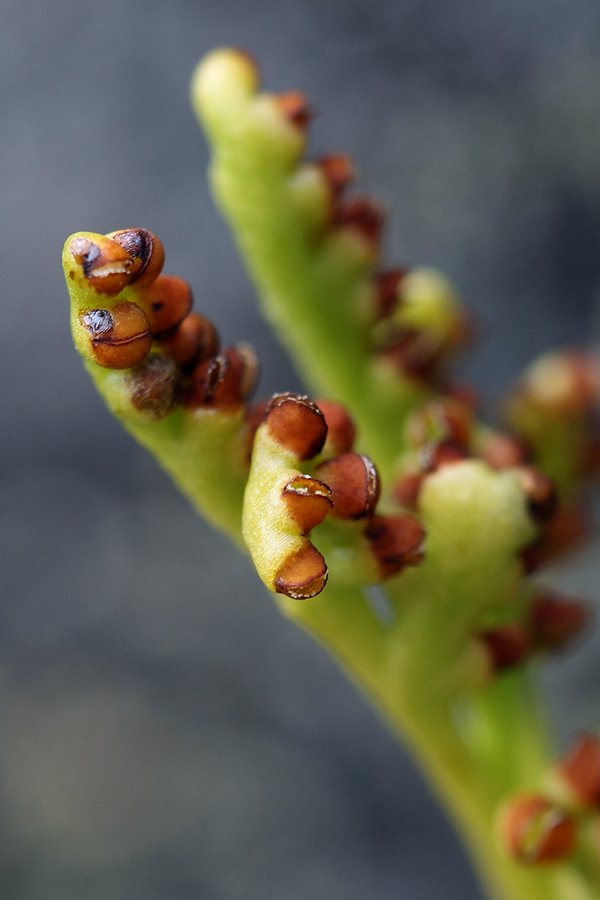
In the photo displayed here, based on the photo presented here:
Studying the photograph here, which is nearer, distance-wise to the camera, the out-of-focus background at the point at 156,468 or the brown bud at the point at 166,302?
the brown bud at the point at 166,302

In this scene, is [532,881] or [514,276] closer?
[532,881]

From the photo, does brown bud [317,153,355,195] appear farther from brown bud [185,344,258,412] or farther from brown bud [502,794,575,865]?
brown bud [502,794,575,865]

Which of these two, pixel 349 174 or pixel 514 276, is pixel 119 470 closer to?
pixel 514 276

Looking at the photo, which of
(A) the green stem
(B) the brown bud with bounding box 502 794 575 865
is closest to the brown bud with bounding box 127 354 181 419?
(A) the green stem

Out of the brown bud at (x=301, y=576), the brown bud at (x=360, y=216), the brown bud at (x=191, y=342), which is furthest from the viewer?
the brown bud at (x=360, y=216)

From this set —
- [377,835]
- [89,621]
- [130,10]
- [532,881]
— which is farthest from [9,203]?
[532,881]

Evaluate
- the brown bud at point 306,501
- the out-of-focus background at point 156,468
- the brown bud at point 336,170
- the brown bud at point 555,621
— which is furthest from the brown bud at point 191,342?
the out-of-focus background at point 156,468

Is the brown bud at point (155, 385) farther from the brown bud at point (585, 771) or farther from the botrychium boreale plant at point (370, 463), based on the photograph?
the brown bud at point (585, 771)

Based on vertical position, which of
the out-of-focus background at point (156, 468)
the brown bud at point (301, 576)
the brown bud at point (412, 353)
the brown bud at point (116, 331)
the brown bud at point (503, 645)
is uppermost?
the out-of-focus background at point (156, 468)
